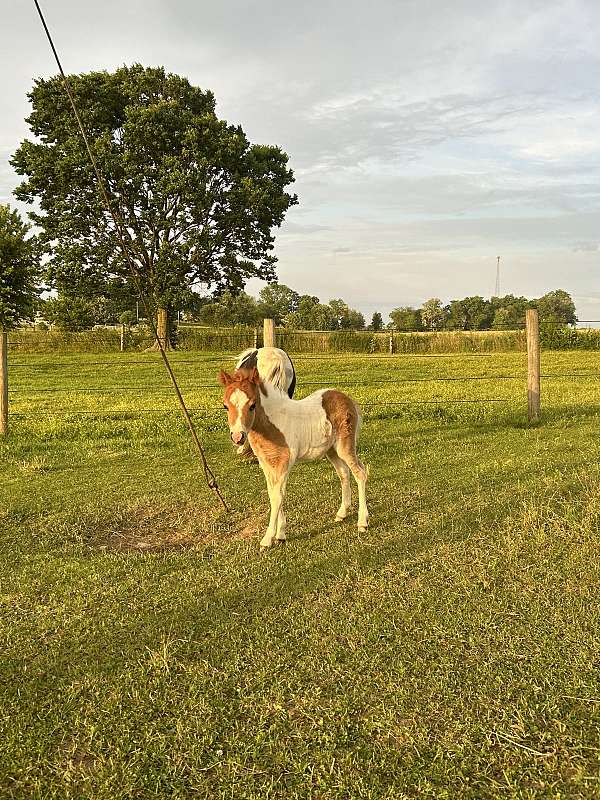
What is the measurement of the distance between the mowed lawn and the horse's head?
40.5 inches

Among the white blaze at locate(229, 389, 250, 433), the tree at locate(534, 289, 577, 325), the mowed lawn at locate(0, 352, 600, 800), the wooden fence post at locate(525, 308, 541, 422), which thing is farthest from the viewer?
the tree at locate(534, 289, 577, 325)

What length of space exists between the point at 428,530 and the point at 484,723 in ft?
8.68

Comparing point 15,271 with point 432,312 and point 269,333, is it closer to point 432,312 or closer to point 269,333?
point 269,333

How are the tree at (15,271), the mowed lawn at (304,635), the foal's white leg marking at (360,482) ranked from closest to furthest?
the mowed lawn at (304,635)
the foal's white leg marking at (360,482)
the tree at (15,271)

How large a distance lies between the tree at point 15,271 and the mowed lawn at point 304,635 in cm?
2280

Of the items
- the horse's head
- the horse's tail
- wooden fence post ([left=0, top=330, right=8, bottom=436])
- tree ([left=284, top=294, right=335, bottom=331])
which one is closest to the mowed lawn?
the horse's head

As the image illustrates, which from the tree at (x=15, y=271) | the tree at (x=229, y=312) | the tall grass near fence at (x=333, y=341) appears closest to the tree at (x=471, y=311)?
the tree at (x=229, y=312)

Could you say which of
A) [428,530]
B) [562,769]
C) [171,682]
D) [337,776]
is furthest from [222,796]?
[428,530]

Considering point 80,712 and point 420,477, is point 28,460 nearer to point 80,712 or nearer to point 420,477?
point 420,477

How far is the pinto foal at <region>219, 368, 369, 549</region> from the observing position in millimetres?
4934

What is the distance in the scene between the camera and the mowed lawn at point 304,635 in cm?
262

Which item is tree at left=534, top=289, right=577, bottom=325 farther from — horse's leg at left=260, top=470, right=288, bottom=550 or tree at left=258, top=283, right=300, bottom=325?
horse's leg at left=260, top=470, right=288, bottom=550

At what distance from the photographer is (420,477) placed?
288 inches

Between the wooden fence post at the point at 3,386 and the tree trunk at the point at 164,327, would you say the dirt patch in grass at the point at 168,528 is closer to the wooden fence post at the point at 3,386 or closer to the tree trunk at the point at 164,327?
the wooden fence post at the point at 3,386
